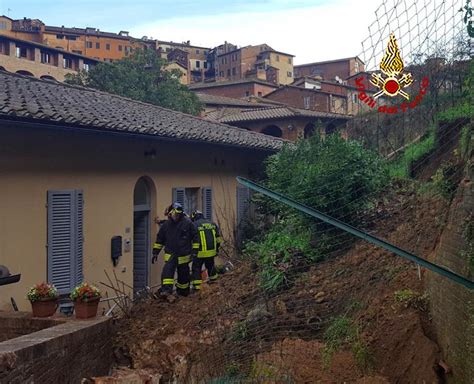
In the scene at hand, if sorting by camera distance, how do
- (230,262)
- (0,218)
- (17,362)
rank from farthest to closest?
(230,262) < (0,218) < (17,362)

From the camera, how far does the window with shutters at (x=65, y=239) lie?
866 centimetres

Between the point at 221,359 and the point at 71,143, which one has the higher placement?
the point at 71,143

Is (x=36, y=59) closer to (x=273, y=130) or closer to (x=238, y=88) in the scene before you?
(x=238, y=88)

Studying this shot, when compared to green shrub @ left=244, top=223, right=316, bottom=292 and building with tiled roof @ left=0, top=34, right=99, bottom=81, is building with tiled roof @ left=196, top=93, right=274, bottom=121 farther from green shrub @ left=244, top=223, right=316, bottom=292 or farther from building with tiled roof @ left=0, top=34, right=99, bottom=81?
green shrub @ left=244, top=223, right=316, bottom=292

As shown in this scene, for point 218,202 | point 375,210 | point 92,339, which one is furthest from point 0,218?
point 218,202

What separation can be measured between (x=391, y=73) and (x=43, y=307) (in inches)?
200

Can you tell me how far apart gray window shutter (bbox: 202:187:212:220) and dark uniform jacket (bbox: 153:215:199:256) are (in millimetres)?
4203

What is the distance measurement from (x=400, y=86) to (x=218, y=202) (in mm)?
8362

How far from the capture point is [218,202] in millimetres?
13633

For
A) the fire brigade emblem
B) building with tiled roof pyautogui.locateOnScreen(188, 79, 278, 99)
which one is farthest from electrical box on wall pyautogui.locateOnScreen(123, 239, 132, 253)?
building with tiled roof pyautogui.locateOnScreen(188, 79, 278, 99)

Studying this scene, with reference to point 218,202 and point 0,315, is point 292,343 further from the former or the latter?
point 218,202

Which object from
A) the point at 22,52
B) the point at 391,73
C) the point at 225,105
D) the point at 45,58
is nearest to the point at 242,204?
the point at 391,73

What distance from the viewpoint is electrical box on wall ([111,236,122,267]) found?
991cm

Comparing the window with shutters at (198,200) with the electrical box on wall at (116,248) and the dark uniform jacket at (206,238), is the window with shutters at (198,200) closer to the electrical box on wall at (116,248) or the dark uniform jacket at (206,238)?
the electrical box on wall at (116,248)
